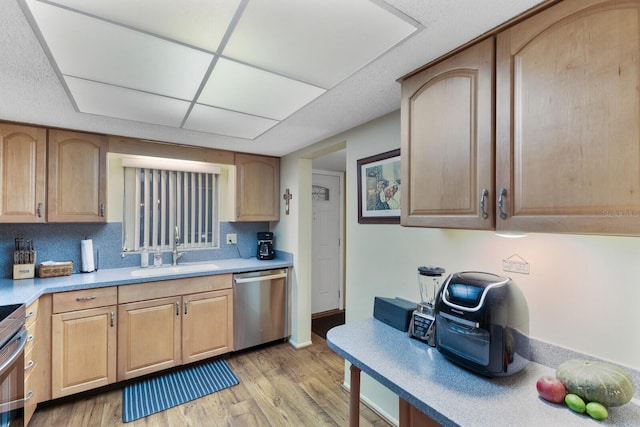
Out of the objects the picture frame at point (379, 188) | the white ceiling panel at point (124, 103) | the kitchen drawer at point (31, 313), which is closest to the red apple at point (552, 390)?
the picture frame at point (379, 188)

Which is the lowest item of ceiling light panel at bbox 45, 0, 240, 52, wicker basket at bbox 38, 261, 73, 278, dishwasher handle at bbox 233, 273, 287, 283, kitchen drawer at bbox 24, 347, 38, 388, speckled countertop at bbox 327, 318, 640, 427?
kitchen drawer at bbox 24, 347, 38, 388

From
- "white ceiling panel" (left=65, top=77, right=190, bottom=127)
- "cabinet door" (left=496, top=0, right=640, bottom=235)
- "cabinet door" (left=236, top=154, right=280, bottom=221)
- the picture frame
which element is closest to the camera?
"cabinet door" (left=496, top=0, right=640, bottom=235)

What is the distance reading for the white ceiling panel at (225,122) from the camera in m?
1.97

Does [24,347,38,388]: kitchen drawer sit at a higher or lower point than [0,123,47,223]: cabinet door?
lower

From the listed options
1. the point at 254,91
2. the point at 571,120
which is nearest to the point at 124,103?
the point at 254,91

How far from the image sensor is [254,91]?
1.65 m

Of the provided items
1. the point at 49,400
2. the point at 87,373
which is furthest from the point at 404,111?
the point at 49,400

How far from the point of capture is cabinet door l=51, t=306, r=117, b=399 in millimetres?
2119

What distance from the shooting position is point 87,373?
2.22 m

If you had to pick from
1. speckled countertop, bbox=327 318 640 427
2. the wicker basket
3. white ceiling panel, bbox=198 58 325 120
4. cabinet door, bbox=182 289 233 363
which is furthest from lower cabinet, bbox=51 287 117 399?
speckled countertop, bbox=327 318 640 427

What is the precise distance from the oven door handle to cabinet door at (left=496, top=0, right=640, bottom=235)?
242 centimetres

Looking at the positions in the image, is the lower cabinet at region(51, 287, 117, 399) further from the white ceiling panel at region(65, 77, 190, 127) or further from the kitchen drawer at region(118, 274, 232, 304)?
the white ceiling panel at region(65, 77, 190, 127)

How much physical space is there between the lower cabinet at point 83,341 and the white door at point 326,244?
8.06 ft

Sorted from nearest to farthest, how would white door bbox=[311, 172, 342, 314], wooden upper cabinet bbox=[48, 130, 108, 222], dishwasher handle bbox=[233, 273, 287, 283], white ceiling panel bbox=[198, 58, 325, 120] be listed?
white ceiling panel bbox=[198, 58, 325, 120]
wooden upper cabinet bbox=[48, 130, 108, 222]
dishwasher handle bbox=[233, 273, 287, 283]
white door bbox=[311, 172, 342, 314]
